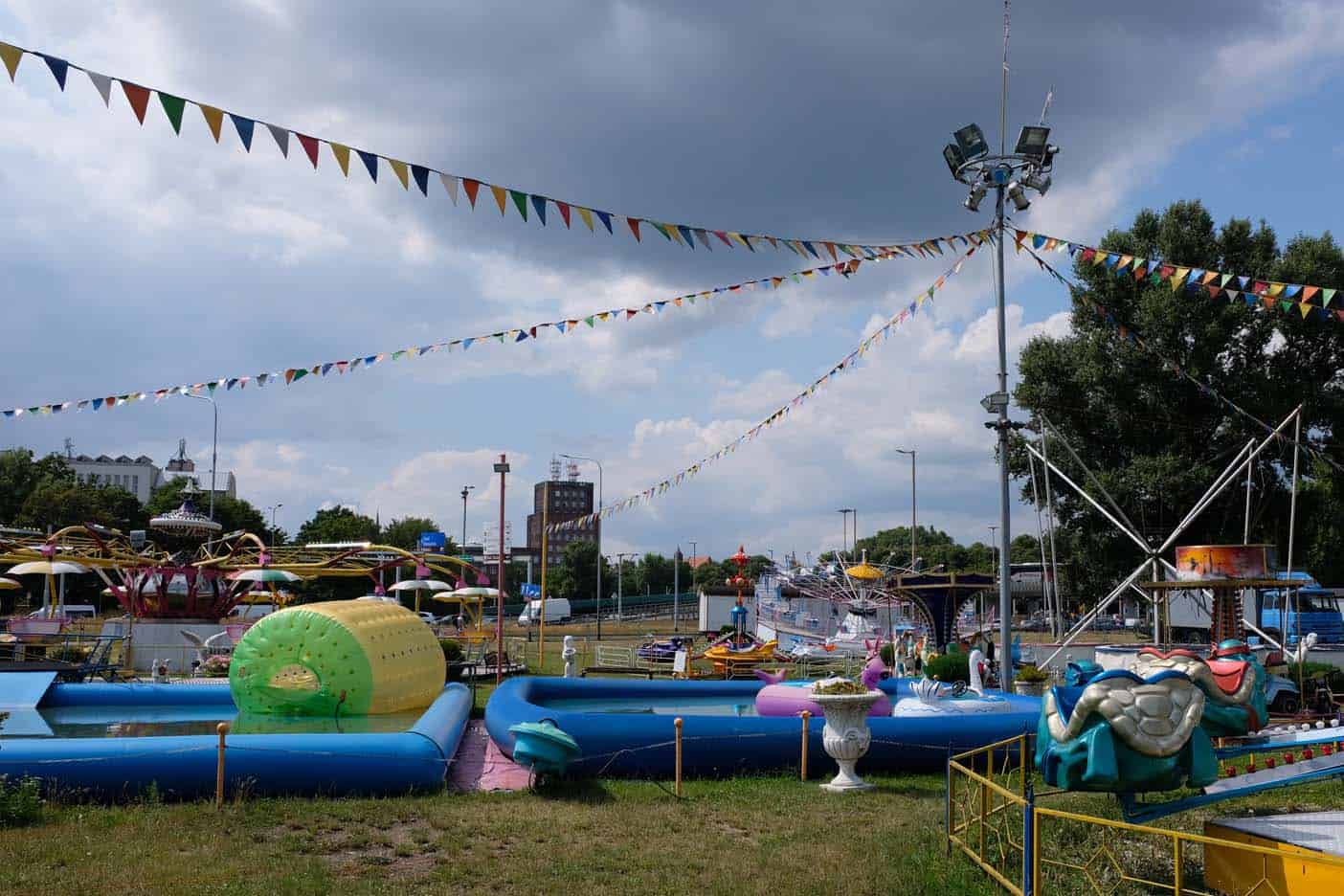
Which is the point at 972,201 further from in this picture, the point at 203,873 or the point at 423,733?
the point at 203,873

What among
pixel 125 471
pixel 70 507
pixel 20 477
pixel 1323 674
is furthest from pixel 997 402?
pixel 125 471

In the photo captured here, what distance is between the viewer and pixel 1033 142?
60.2ft

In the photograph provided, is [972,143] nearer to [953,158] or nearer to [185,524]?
[953,158]

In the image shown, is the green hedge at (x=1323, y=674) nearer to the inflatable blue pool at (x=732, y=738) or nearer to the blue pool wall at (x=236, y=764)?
the inflatable blue pool at (x=732, y=738)

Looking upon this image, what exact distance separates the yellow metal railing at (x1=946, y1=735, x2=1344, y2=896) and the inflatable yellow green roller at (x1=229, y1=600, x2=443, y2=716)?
995cm

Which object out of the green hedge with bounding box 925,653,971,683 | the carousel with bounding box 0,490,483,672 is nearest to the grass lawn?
the green hedge with bounding box 925,653,971,683

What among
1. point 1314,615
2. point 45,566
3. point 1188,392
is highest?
point 1188,392

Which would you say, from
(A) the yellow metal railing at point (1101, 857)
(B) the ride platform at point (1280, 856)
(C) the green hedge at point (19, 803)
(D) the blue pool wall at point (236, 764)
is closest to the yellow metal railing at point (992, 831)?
(A) the yellow metal railing at point (1101, 857)

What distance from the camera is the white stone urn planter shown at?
13.3 meters

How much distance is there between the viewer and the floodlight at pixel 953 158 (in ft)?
61.9

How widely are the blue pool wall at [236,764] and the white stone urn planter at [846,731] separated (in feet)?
15.8

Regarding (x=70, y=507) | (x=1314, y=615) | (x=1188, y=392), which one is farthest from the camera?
(x=70, y=507)

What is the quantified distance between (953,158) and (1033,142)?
136 cm

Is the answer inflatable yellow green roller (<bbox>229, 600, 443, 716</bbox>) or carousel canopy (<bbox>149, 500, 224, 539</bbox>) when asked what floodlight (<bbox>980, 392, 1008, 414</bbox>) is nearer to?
inflatable yellow green roller (<bbox>229, 600, 443, 716</bbox>)
